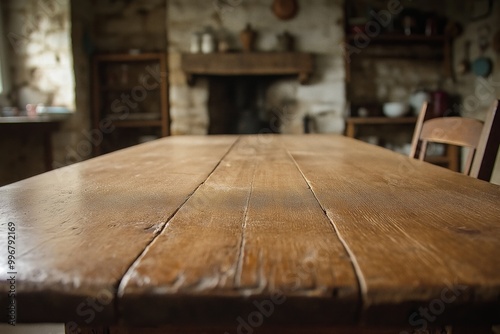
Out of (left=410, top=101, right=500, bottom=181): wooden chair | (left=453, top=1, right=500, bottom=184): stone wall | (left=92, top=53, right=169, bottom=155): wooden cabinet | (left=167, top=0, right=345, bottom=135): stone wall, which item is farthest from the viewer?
(left=92, top=53, right=169, bottom=155): wooden cabinet

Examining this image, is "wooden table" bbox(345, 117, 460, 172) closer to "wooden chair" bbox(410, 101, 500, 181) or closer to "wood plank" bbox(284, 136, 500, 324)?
"wooden chair" bbox(410, 101, 500, 181)

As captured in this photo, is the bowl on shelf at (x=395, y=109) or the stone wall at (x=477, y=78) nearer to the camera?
the stone wall at (x=477, y=78)

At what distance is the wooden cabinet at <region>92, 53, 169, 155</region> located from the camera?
4234mm

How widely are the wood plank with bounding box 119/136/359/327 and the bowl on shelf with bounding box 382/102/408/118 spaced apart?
3776 mm

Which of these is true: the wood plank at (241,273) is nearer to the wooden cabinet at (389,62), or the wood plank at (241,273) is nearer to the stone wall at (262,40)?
the stone wall at (262,40)

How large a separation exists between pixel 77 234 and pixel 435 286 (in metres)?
0.42

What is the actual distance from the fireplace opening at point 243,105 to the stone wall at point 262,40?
0.70 ft

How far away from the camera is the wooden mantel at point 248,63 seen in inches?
154

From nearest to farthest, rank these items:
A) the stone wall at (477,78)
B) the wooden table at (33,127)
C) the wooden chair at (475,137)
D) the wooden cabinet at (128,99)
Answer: the wooden chair at (475,137) < the wooden table at (33,127) < the stone wall at (477,78) < the wooden cabinet at (128,99)

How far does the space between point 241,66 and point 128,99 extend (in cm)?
139

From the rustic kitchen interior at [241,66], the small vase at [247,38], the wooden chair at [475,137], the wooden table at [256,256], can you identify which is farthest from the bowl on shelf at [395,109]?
the wooden table at [256,256]

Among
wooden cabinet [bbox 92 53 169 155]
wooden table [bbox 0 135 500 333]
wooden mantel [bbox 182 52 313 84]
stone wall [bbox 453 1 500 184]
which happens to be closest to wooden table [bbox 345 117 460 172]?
stone wall [bbox 453 1 500 184]

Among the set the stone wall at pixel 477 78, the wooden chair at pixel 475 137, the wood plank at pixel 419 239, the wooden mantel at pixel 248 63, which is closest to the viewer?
the wood plank at pixel 419 239

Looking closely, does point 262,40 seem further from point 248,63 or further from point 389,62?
point 389,62
